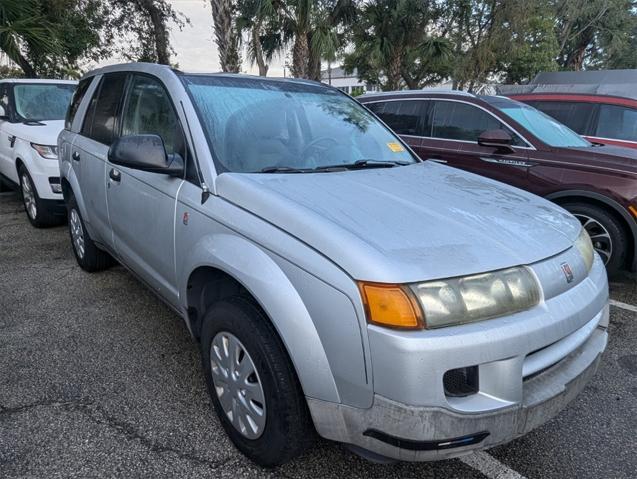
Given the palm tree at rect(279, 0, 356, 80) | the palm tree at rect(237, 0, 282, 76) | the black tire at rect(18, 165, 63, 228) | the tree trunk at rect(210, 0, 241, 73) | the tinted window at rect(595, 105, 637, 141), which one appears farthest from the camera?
the palm tree at rect(279, 0, 356, 80)

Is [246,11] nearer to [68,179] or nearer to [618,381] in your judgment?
[68,179]

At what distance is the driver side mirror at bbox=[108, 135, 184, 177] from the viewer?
7.84 ft

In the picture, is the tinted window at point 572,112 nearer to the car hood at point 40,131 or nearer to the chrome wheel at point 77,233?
the chrome wheel at point 77,233

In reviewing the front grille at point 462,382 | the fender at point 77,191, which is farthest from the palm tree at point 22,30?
the front grille at point 462,382

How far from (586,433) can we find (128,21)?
59.6 feet

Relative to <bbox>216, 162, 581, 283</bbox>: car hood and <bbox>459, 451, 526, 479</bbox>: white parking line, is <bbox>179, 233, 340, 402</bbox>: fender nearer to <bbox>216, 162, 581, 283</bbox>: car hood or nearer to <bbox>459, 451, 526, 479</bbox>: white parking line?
<bbox>216, 162, 581, 283</bbox>: car hood

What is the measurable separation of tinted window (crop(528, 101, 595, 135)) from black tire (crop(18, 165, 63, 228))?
643 centimetres

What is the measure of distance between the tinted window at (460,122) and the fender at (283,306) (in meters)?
3.83

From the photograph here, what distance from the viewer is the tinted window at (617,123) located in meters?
6.18

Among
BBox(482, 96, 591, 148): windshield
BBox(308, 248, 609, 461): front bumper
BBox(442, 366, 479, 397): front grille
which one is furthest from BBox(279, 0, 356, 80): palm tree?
BBox(442, 366, 479, 397): front grille

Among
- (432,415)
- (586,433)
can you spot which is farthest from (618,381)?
(432,415)

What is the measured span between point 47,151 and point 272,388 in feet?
15.7

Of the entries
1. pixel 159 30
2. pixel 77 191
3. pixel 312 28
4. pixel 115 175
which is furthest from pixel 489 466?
pixel 159 30

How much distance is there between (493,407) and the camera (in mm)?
1611
